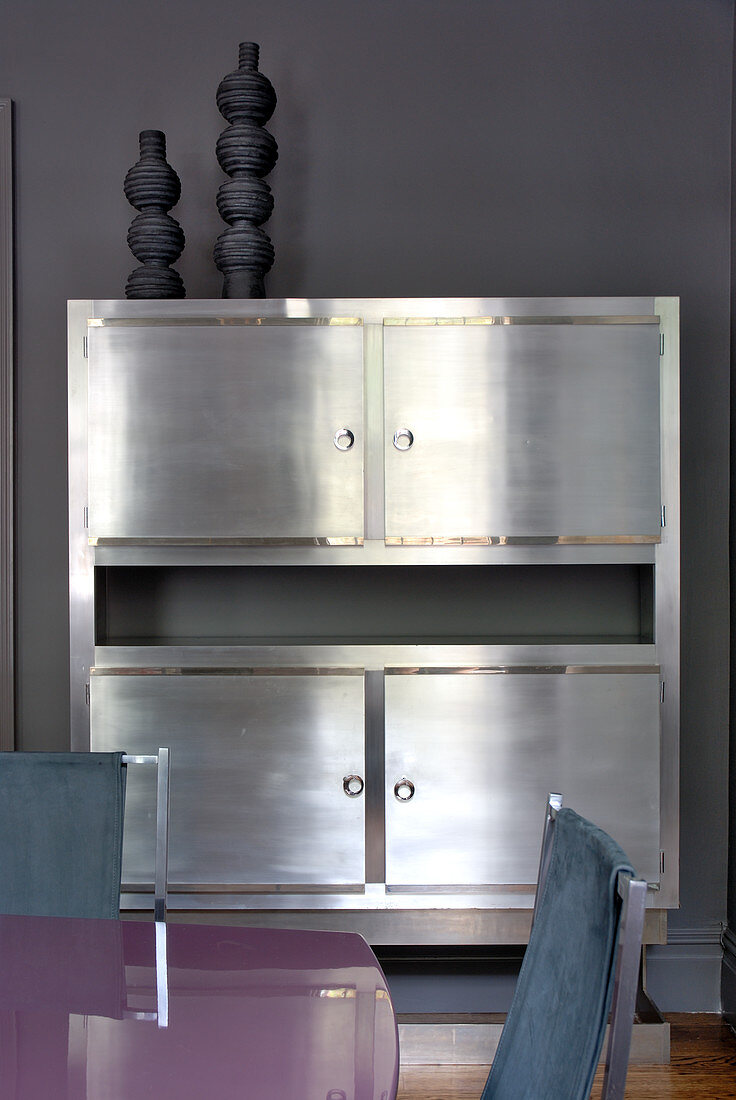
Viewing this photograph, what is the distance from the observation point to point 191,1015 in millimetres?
961

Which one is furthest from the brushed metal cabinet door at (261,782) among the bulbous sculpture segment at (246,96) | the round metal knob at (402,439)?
the bulbous sculpture segment at (246,96)

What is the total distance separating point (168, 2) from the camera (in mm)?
2592

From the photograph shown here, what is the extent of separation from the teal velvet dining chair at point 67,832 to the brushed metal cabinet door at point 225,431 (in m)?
0.75

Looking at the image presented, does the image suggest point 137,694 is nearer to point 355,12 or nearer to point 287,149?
point 287,149

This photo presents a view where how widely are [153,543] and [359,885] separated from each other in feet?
3.12

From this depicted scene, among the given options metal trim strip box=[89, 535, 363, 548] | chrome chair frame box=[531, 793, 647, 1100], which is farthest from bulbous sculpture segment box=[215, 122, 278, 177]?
chrome chair frame box=[531, 793, 647, 1100]

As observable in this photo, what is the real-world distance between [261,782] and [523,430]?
1.05m

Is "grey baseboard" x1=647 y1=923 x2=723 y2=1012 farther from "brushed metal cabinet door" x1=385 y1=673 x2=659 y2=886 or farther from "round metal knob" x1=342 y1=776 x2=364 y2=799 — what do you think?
"round metal knob" x1=342 y1=776 x2=364 y2=799

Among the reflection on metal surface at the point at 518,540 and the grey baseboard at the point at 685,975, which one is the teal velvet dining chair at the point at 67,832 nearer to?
the reflection on metal surface at the point at 518,540

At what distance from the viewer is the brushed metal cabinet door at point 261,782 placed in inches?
84.2

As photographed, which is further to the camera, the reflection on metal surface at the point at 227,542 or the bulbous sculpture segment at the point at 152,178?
the bulbous sculpture segment at the point at 152,178

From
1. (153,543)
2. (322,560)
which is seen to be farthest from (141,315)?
(322,560)

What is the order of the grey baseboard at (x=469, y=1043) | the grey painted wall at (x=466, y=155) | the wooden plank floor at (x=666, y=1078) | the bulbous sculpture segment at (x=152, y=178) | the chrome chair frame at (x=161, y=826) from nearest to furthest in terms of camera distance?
the chrome chair frame at (x=161, y=826) < the wooden plank floor at (x=666, y=1078) < the grey baseboard at (x=469, y=1043) < the bulbous sculpture segment at (x=152, y=178) < the grey painted wall at (x=466, y=155)

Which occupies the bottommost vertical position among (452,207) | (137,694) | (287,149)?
(137,694)
